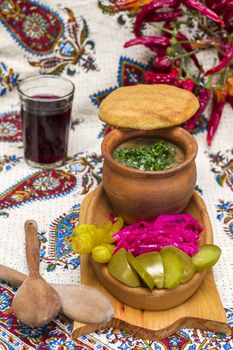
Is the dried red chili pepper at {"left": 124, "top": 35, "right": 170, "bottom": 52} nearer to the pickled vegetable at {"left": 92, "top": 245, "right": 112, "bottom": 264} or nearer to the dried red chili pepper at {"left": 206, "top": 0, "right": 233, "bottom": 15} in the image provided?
the dried red chili pepper at {"left": 206, "top": 0, "right": 233, "bottom": 15}

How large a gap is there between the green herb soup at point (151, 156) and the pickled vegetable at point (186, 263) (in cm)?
22

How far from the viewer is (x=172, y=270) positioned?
119 cm

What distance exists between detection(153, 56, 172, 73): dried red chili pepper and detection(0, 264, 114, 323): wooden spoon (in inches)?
33.1

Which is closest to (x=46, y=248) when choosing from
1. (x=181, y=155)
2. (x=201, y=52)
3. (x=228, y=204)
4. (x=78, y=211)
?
(x=78, y=211)

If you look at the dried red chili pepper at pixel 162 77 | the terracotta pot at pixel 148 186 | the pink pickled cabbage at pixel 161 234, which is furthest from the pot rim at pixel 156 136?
the dried red chili pepper at pixel 162 77

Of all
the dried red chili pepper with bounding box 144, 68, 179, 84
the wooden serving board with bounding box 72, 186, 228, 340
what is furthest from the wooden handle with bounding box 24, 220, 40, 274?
the dried red chili pepper with bounding box 144, 68, 179, 84

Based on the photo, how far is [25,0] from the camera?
193 cm

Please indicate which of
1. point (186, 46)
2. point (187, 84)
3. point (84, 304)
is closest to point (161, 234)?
point (84, 304)

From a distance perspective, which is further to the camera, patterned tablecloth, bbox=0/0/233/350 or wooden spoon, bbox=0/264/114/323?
patterned tablecloth, bbox=0/0/233/350

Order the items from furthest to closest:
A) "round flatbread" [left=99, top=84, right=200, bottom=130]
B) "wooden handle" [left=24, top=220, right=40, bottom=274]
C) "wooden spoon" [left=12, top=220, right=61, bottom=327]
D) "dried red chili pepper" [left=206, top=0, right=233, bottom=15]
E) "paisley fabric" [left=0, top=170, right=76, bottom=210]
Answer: "dried red chili pepper" [left=206, top=0, right=233, bottom=15], "paisley fabric" [left=0, top=170, right=76, bottom=210], "round flatbread" [left=99, top=84, right=200, bottom=130], "wooden handle" [left=24, top=220, right=40, bottom=274], "wooden spoon" [left=12, top=220, right=61, bottom=327]

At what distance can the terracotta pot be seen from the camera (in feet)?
4.37

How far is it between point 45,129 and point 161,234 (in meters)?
0.55

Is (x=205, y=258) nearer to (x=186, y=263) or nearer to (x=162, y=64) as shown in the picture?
(x=186, y=263)

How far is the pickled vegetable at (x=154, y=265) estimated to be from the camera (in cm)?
118
